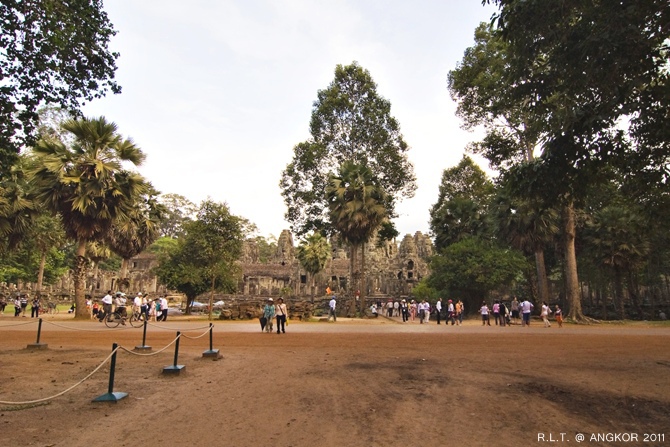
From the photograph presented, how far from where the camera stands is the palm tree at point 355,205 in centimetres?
2928

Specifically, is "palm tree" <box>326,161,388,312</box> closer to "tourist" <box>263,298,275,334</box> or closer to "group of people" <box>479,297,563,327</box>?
"group of people" <box>479,297,563,327</box>

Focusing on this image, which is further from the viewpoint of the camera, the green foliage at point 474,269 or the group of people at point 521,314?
the green foliage at point 474,269

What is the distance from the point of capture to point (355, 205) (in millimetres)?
29234

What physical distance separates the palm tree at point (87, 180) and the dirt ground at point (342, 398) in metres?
11.9

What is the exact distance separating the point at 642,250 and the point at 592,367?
25222 millimetres

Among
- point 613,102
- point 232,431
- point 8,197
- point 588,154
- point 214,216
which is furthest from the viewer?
point 214,216

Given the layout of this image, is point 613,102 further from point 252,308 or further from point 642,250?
point 642,250

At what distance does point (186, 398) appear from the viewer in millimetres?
7062

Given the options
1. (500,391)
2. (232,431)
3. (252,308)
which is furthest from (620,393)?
(252,308)

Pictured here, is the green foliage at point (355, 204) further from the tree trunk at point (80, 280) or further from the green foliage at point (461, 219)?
the tree trunk at point (80, 280)

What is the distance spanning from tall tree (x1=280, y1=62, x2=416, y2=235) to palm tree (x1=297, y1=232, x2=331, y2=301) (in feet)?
17.2

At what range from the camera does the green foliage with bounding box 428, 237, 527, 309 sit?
2884 centimetres

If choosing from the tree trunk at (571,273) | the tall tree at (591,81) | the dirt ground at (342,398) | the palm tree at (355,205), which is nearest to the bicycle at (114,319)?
the dirt ground at (342,398)

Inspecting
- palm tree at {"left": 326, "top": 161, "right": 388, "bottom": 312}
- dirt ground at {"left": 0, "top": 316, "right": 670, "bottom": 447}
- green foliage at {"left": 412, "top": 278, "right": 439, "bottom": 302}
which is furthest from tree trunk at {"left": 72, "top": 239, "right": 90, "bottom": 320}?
green foliage at {"left": 412, "top": 278, "right": 439, "bottom": 302}
